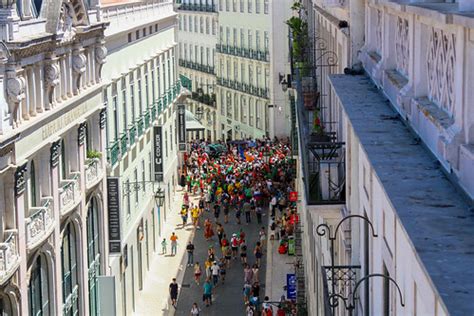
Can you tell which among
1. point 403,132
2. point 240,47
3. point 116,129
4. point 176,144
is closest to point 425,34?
point 403,132

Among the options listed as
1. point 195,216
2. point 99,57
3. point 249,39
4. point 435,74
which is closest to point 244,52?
point 249,39

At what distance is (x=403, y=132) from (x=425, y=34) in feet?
4.06

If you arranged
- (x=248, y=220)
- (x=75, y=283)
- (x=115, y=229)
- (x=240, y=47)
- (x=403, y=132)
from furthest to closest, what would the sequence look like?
(x=240, y=47) < (x=248, y=220) < (x=115, y=229) < (x=75, y=283) < (x=403, y=132)

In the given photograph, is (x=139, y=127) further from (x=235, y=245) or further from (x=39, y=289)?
(x=39, y=289)

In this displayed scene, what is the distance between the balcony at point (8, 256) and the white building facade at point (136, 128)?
11.7 meters

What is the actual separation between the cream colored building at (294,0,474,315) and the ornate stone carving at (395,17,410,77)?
1 cm

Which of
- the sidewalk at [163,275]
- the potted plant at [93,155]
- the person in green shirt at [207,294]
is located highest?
the potted plant at [93,155]

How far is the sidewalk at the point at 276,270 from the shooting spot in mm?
41156

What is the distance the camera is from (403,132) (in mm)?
11438

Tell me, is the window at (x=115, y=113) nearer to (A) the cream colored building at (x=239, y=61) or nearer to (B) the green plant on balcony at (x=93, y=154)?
(B) the green plant on balcony at (x=93, y=154)

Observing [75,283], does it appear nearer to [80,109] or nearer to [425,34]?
[80,109]

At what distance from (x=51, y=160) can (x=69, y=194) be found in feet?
6.48

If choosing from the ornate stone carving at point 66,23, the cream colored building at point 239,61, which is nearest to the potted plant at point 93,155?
the ornate stone carving at point 66,23

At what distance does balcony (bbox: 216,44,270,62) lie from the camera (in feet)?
268
